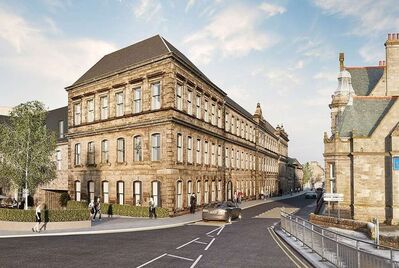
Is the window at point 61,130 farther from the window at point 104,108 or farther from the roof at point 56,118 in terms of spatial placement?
the window at point 104,108

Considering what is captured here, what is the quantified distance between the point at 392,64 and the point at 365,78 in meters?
5.12

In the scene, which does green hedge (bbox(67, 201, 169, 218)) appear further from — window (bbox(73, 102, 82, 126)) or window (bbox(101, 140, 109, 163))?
window (bbox(73, 102, 82, 126))

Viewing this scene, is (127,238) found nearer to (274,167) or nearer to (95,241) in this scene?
(95,241)

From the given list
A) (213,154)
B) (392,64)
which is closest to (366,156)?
(392,64)

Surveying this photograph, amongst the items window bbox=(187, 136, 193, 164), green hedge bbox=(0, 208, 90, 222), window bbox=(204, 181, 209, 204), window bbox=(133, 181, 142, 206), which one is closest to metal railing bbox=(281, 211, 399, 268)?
green hedge bbox=(0, 208, 90, 222)

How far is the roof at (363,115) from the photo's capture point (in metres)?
28.5

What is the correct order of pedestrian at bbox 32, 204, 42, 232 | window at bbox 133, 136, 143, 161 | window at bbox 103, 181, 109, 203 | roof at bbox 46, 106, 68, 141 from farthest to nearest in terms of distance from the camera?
roof at bbox 46, 106, 68, 141, window at bbox 103, 181, 109, 203, window at bbox 133, 136, 143, 161, pedestrian at bbox 32, 204, 42, 232

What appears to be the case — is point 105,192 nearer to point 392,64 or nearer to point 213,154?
point 213,154

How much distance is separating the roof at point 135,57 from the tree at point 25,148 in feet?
33.1

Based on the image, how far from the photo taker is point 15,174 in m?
27.3

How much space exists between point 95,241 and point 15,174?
1343 cm

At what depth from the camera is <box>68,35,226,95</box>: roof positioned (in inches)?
1309

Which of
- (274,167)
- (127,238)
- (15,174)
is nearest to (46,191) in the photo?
(15,174)

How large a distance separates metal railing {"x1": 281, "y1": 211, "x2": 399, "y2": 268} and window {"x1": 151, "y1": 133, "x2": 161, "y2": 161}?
50.1ft
